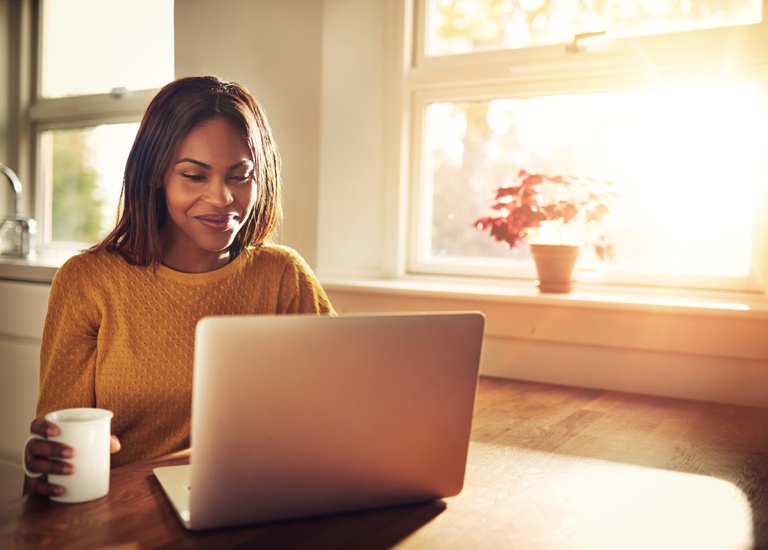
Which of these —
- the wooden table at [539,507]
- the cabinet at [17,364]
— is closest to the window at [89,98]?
the cabinet at [17,364]

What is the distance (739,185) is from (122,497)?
163 centimetres

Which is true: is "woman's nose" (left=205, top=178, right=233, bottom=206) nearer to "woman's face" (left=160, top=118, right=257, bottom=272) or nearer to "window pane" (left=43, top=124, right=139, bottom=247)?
"woman's face" (left=160, top=118, right=257, bottom=272)

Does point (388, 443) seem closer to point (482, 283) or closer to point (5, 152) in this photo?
point (482, 283)

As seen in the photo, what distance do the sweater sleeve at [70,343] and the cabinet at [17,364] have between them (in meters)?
1.20

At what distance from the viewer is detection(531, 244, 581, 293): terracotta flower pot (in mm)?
1821

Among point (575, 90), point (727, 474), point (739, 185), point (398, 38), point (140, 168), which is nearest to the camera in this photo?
point (727, 474)

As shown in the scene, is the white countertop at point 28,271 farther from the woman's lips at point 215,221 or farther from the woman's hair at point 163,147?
the woman's lips at point 215,221

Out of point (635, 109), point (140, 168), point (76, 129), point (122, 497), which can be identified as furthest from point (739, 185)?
point (76, 129)

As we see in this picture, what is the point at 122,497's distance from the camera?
32.2 inches

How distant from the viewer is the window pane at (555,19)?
1829 millimetres

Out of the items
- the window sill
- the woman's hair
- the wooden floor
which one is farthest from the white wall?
the woman's hair

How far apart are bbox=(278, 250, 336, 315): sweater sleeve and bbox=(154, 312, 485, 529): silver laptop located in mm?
629

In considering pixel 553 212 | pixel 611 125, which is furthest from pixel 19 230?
pixel 611 125

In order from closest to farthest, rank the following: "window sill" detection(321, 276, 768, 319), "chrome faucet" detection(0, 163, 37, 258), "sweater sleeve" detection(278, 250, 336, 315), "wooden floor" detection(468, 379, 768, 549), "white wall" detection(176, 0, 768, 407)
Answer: "wooden floor" detection(468, 379, 768, 549) → "sweater sleeve" detection(278, 250, 336, 315) → "window sill" detection(321, 276, 768, 319) → "white wall" detection(176, 0, 768, 407) → "chrome faucet" detection(0, 163, 37, 258)
